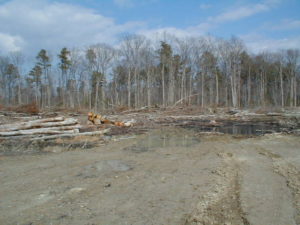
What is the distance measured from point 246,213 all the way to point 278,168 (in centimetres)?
290

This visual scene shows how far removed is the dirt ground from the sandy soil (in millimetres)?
15

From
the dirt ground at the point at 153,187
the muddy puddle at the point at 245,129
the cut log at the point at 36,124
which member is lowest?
the dirt ground at the point at 153,187

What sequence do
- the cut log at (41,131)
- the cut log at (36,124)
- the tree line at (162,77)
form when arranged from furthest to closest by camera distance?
the tree line at (162,77) < the cut log at (36,124) < the cut log at (41,131)

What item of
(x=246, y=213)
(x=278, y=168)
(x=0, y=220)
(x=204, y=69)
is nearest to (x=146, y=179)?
(x=246, y=213)

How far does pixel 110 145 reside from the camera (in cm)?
933

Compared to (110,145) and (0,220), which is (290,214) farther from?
(110,145)

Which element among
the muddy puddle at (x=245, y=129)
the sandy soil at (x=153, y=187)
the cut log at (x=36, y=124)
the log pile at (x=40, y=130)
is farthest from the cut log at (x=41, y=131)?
the muddy puddle at (x=245, y=129)

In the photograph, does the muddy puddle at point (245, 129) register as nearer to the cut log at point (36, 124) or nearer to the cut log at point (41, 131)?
the cut log at point (41, 131)

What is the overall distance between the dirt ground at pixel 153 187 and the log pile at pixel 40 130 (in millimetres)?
3061

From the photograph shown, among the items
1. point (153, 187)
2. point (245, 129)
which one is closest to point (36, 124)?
point (153, 187)

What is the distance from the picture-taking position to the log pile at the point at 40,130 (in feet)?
34.9

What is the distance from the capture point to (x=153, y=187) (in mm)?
4547

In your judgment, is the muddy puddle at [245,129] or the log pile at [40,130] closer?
the log pile at [40,130]

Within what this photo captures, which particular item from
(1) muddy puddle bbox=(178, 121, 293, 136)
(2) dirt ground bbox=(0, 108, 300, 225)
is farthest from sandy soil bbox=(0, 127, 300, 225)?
(1) muddy puddle bbox=(178, 121, 293, 136)
